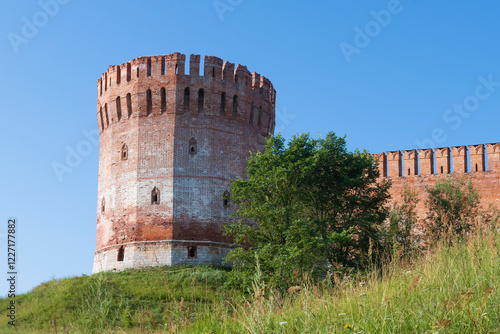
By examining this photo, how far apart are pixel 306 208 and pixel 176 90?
395 inches

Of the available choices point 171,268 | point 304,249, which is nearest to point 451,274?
point 304,249

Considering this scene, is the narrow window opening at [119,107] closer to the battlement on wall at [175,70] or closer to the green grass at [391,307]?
the battlement on wall at [175,70]

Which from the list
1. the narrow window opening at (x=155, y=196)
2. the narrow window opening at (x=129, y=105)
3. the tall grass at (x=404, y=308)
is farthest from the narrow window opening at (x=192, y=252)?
the tall grass at (x=404, y=308)

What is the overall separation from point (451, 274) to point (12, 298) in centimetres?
2024

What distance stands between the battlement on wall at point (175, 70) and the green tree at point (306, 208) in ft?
26.0

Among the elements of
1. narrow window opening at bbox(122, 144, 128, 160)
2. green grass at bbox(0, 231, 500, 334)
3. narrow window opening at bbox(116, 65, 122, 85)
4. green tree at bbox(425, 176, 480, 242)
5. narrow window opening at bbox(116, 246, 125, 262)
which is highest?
narrow window opening at bbox(116, 65, 122, 85)

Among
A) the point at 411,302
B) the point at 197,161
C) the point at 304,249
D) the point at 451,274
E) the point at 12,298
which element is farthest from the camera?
the point at 197,161

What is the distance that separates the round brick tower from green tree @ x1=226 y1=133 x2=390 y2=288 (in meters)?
5.52

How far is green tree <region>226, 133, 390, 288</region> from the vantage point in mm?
17297

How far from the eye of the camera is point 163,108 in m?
26.5

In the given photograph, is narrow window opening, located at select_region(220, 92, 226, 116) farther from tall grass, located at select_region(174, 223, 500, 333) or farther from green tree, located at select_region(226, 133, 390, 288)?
tall grass, located at select_region(174, 223, 500, 333)

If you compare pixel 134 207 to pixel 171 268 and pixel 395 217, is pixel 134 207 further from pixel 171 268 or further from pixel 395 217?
pixel 395 217

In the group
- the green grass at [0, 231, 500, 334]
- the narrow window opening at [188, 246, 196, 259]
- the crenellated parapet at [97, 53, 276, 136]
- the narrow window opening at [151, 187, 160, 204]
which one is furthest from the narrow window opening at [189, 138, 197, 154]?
the green grass at [0, 231, 500, 334]

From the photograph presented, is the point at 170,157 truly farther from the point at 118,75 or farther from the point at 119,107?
the point at 118,75
